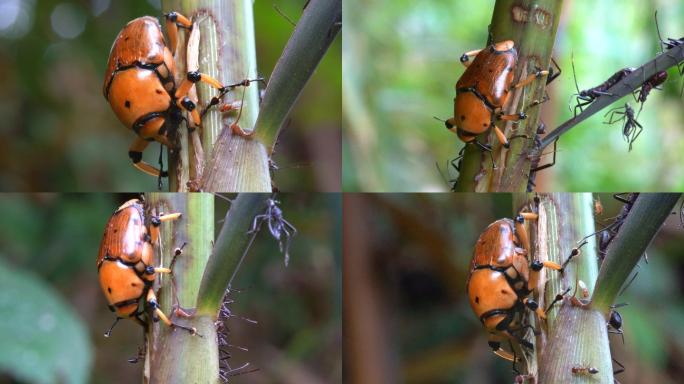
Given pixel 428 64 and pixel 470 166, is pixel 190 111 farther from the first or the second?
pixel 428 64

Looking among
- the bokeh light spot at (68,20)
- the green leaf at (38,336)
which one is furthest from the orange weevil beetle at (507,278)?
the bokeh light spot at (68,20)

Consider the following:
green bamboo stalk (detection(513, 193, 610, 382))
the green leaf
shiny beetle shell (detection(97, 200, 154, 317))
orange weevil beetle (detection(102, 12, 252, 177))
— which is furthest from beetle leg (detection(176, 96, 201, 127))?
the green leaf

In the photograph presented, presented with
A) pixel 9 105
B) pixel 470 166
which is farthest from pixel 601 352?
pixel 9 105

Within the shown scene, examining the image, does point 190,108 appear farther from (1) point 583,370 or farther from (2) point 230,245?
(1) point 583,370

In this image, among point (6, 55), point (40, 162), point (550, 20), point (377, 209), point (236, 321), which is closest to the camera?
point (550, 20)

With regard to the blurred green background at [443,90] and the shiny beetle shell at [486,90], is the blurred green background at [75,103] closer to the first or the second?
the blurred green background at [443,90]

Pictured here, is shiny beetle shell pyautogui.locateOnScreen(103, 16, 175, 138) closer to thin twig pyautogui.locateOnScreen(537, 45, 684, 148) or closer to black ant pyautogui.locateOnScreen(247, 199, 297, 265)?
black ant pyautogui.locateOnScreen(247, 199, 297, 265)
